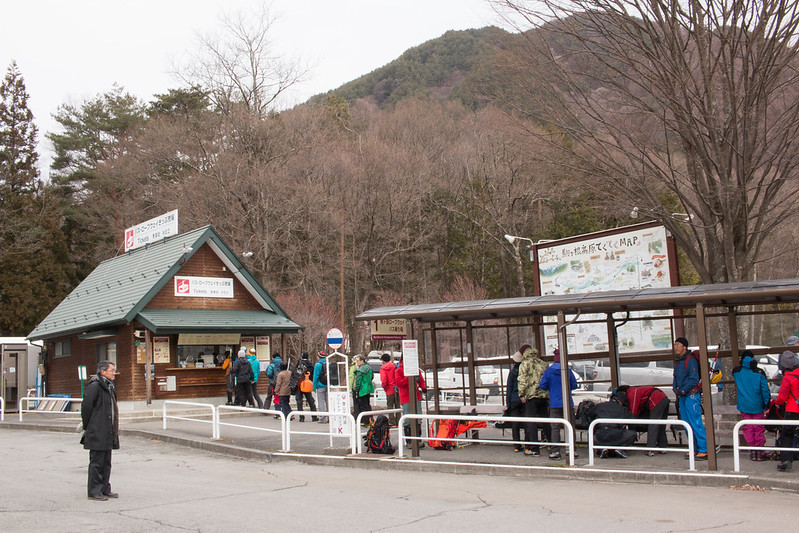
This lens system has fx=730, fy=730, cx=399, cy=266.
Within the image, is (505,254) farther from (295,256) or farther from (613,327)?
(613,327)

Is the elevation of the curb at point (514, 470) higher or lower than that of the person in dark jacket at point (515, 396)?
lower

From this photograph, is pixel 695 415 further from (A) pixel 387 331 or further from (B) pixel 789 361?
(A) pixel 387 331

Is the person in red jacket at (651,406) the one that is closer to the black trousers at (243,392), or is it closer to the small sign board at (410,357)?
the small sign board at (410,357)

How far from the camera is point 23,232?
Answer: 46438 millimetres

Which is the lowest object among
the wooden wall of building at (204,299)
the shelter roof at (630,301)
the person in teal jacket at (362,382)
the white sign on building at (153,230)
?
the person in teal jacket at (362,382)

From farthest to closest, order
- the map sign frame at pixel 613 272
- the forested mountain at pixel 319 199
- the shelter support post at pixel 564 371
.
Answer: the forested mountain at pixel 319 199 < the map sign frame at pixel 613 272 < the shelter support post at pixel 564 371

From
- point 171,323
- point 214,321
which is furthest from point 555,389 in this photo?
point 214,321

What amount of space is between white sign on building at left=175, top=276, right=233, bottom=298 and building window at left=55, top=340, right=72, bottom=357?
5999mm

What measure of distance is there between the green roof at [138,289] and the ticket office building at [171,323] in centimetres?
4

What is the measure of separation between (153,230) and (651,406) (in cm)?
2164

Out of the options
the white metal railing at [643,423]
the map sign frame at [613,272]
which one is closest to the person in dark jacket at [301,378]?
the map sign frame at [613,272]

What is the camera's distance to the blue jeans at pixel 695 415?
11242 millimetres

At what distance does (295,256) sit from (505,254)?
46.2ft

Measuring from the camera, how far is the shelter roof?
33.9 feet
